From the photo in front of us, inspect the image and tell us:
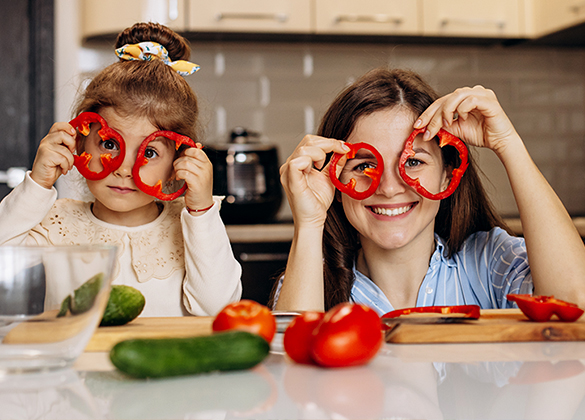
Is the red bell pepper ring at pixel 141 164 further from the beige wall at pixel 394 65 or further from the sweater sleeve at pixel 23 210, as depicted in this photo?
the beige wall at pixel 394 65

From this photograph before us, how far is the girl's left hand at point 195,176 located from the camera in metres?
1.35

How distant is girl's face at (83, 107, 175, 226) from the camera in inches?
54.6

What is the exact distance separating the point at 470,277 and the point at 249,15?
5.76 ft

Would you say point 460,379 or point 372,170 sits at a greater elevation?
point 372,170

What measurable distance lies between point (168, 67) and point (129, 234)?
0.44m

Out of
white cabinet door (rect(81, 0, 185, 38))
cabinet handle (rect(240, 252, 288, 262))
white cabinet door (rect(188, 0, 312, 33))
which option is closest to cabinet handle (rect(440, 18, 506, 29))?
white cabinet door (rect(188, 0, 312, 33))

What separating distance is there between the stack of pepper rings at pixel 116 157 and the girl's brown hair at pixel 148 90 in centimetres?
8

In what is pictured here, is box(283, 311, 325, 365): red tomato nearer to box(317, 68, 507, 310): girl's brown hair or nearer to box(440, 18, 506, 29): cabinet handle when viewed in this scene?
box(317, 68, 507, 310): girl's brown hair

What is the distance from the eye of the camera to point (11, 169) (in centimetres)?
279

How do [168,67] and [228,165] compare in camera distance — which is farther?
[228,165]

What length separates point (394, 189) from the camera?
1.36 metres

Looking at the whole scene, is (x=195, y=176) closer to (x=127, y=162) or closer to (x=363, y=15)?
(x=127, y=162)

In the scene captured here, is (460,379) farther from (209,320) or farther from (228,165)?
(228,165)

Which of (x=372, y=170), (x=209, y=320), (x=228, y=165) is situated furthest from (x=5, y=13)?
(x=209, y=320)
